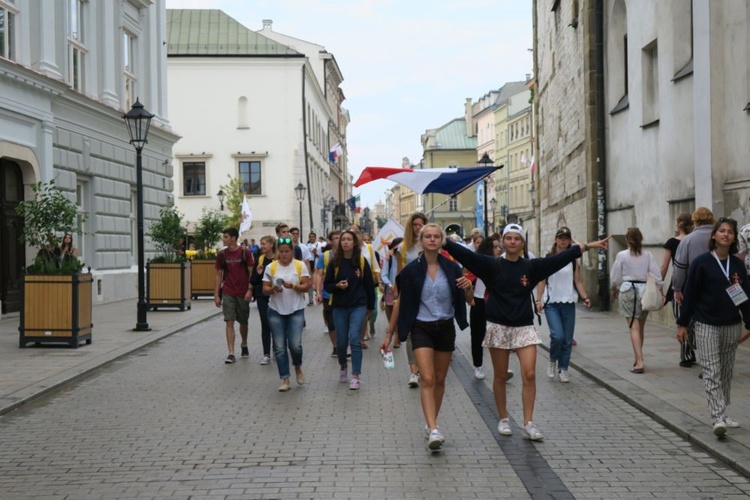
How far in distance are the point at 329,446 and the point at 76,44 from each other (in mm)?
19256

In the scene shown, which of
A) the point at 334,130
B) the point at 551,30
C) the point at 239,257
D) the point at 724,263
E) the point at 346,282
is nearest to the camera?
the point at 724,263

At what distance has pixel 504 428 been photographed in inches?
305

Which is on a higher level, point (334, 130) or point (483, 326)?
point (334, 130)

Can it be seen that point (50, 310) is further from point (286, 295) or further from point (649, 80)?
point (649, 80)

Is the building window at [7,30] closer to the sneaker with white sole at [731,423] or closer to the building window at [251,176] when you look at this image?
the sneaker with white sole at [731,423]

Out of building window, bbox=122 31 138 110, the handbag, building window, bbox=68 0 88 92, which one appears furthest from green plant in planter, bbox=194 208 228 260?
the handbag

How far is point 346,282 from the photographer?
10.6 meters

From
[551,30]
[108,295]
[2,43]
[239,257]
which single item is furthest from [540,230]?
[239,257]

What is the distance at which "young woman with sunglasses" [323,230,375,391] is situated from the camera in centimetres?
1062

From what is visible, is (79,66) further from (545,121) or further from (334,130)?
(334,130)

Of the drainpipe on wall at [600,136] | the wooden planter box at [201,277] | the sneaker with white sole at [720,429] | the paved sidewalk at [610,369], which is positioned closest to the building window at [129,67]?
the wooden planter box at [201,277]


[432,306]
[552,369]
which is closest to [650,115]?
[552,369]

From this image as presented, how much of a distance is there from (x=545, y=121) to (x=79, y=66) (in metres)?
14.9

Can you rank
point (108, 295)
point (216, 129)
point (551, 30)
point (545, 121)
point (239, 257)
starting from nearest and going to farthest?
point (239, 257)
point (108, 295)
point (551, 30)
point (545, 121)
point (216, 129)
